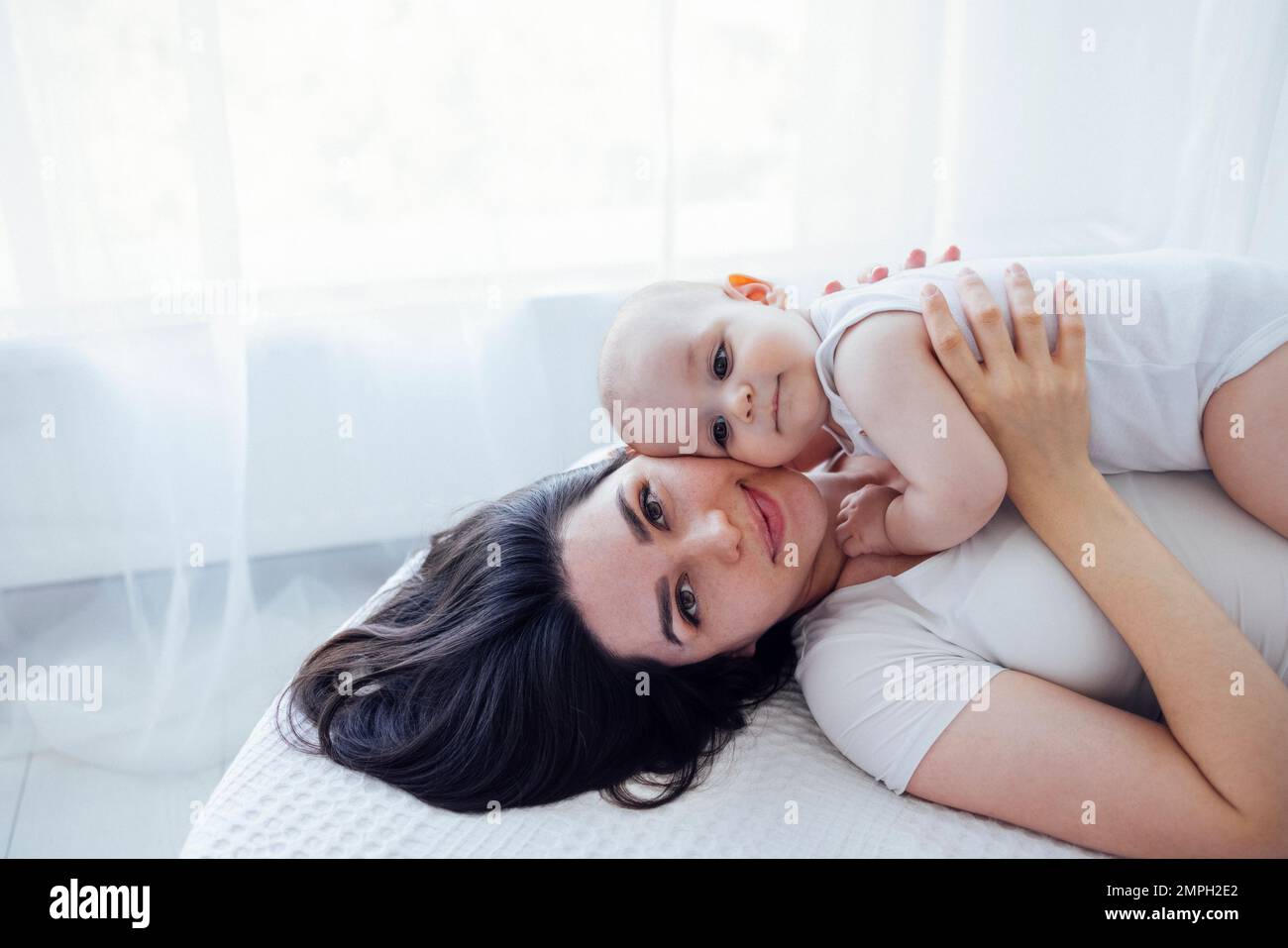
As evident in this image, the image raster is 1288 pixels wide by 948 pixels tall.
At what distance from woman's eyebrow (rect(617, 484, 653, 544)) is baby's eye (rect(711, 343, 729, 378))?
206 millimetres

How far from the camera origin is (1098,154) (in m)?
2.38

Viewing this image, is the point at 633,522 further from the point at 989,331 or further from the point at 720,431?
the point at 989,331

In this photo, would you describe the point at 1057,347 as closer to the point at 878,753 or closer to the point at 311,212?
the point at 878,753

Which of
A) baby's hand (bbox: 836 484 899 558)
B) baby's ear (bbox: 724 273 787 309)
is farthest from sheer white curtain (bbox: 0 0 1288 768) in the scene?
baby's hand (bbox: 836 484 899 558)

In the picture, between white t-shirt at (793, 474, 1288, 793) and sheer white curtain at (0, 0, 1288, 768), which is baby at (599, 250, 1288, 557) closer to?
white t-shirt at (793, 474, 1288, 793)

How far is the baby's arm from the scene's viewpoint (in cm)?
128

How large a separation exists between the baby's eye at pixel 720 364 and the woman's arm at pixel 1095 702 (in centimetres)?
27

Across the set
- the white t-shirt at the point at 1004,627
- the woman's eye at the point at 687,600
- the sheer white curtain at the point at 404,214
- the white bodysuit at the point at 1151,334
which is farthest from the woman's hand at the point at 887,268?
the sheer white curtain at the point at 404,214

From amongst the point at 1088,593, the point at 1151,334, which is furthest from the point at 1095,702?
the point at 1151,334

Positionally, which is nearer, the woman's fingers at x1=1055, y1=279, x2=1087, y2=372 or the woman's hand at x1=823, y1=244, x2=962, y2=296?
the woman's fingers at x1=1055, y1=279, x2=1087, y2=372

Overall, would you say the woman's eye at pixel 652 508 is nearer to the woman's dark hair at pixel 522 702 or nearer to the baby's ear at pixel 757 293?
the woman's dark hair at pixel 522 702

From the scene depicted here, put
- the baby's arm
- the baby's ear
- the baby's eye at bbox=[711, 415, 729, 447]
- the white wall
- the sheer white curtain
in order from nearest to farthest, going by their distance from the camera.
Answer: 1. the baby's arm
2. the baby's eye at bbox=[711, 415, 729, 447]
3. the baby's ear
4. the sheer white curtain
5. the white wall

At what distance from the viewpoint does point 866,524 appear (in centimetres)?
149

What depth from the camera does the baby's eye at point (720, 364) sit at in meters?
1.40
